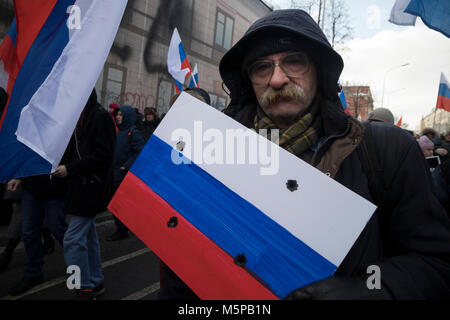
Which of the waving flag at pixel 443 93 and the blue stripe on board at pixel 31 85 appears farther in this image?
the waving flag at pixel 443 93

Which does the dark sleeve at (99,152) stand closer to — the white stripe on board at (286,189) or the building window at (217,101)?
the white stripe on board at (286,189)

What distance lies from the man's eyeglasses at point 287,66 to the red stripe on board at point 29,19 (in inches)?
48.5

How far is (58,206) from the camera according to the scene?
3.04 m

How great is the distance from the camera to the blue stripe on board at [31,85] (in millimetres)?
1481

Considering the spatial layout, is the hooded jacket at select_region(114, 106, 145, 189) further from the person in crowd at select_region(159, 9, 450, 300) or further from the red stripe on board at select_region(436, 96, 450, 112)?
the red stripe on board at select_region(436, 96, 450, 112)

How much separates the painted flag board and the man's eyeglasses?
431 millimetres

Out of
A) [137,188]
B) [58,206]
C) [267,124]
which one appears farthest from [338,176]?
[58,206]

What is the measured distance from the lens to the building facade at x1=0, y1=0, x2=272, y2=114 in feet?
35.0

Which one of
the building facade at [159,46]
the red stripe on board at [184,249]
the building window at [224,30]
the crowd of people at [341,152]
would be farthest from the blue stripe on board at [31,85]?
the building window at [224,30]

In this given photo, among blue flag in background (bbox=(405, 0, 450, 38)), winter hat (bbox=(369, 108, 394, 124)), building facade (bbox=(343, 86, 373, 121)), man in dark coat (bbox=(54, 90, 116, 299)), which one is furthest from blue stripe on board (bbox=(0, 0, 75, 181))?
building facade (bbox=(343, 86, 373, 121))

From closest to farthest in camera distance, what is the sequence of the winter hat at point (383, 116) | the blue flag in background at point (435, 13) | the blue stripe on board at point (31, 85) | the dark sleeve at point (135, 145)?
the blue stripe on board at point (31, 85), the blue flag in background at point (435, 13), the winter hat at point (383, 116), the dark sleeve at point (135, 145)

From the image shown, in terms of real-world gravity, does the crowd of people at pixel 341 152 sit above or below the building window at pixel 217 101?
below

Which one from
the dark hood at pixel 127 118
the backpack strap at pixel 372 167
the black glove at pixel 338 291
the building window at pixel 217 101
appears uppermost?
the building window at pixel 217 101
